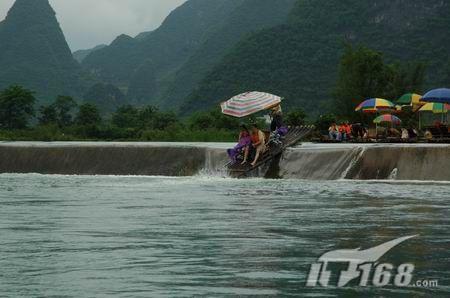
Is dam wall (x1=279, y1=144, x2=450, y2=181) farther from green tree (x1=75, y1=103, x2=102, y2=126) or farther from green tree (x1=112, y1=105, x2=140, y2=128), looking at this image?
green tree (x1=112, y1=105, x2=140, y2=128)

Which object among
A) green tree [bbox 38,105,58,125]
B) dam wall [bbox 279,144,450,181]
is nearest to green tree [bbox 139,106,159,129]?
green tree [bbox 38,105,58,125]

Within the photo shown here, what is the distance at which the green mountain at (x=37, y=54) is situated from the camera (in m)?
138

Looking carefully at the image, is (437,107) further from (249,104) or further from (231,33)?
(231,33)

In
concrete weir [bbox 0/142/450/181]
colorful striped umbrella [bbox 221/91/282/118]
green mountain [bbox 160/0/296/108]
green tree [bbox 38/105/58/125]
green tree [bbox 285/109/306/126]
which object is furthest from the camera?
green mountain [bbox 160/0/296/108]

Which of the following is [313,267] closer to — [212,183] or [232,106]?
[212,183]

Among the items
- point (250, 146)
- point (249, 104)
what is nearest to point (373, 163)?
point (250, 146)

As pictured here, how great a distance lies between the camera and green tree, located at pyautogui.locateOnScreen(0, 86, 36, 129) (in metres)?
51.3

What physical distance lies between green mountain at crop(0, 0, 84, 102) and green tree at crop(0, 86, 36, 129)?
2943 inches

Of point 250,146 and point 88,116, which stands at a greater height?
point 250,146

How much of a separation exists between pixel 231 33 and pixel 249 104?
429 feet

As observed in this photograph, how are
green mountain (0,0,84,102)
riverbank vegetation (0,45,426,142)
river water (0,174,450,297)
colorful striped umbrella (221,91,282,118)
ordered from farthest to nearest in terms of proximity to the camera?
green mountain (0,0,84,102) → riverbank vegetation (0,45,426,142) → colorful striped umbrella (221,91,282,118) → river water (0,174,450,297)

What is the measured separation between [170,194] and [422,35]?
8999cm

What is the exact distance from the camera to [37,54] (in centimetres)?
14975

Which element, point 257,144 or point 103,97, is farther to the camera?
point 103,97
